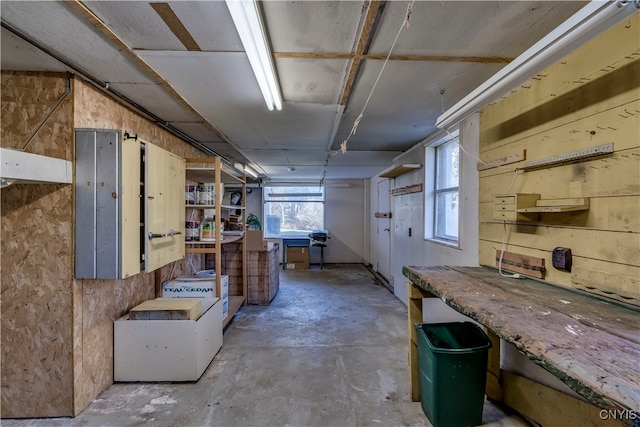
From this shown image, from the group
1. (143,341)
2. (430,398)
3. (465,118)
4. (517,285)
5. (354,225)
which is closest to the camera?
(517,285)

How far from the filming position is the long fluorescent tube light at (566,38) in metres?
0.88

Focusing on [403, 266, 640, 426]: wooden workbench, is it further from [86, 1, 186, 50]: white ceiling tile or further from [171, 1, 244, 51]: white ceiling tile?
[86, 1, 186, 50]: white ceiling tile

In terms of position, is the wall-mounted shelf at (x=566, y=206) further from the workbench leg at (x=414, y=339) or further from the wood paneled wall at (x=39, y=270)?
the wood paneled wall at (x=39, y=270)

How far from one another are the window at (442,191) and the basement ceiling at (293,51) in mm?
721

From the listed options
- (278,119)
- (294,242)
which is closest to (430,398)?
(278,119)

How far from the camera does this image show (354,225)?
774 cm

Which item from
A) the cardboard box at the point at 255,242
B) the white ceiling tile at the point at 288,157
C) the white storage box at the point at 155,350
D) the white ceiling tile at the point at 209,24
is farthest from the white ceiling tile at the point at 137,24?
the cardboard box at the point at 255,242

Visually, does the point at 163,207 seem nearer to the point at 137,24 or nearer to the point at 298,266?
the point at 137,24

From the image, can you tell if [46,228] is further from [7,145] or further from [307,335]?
[307,335]

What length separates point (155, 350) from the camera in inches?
88.9

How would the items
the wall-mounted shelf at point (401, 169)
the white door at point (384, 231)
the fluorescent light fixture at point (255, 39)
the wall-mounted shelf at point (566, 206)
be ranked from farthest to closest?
the white door at point (384, 231) < the wall-mounted shelf at point (401, 169) < the wall-mounted shelf at point (566, 206) < the fluorescent light fixture at point (255, 39)

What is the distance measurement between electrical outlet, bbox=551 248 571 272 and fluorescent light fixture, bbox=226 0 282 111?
6.16ft

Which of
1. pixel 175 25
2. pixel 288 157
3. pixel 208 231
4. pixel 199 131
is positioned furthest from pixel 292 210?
pixel 175 25

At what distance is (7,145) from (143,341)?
1609mm
